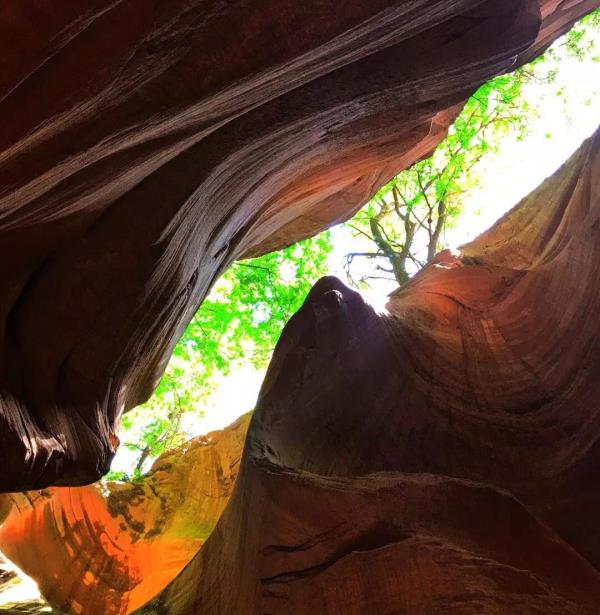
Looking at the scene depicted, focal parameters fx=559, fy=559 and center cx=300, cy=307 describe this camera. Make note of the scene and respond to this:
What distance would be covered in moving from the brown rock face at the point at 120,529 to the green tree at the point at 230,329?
517 centimetres

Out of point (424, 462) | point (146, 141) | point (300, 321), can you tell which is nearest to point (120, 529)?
point (300, 321)

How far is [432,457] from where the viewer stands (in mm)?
4480

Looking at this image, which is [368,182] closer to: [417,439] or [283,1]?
[417,439]

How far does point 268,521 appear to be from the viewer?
3.61 meters

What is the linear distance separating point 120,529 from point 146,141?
23.2 feet

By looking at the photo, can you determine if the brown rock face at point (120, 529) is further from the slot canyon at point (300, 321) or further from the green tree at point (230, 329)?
the green tree at point (230, 329)

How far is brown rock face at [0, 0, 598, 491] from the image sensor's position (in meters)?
2.22

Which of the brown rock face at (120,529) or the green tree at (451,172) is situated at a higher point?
the green tree at (451,172)

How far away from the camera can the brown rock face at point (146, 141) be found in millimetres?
2225

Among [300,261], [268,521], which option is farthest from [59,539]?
[300,261]

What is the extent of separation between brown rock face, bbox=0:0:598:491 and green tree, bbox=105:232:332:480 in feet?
30.0

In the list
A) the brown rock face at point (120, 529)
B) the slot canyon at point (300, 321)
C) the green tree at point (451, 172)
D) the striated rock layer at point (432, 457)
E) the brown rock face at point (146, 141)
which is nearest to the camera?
the brown rock face at point (146, 141)

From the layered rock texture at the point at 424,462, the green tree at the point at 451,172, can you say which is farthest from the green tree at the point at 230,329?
the layered rock texture at the point at 424,462

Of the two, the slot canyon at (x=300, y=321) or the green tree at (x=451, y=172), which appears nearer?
the slot canyon at (x=300, y=321)
